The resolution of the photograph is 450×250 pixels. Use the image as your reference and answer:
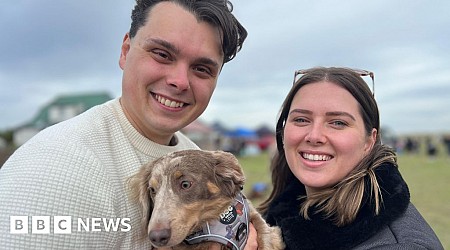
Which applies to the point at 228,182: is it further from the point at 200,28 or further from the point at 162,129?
the point at 200,28

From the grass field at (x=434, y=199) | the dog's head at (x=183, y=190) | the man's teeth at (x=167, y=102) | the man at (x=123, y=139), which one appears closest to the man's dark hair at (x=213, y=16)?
the man at (x=123, y=139)

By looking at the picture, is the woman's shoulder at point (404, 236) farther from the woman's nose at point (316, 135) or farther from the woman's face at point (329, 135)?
the woman's nose at point (316, 135)

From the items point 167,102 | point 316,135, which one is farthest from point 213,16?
point 316,135

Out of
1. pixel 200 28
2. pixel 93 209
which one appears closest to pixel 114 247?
pixel 93 209

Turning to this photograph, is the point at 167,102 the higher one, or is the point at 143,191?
the point at 167,102

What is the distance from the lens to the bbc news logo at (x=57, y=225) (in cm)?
253

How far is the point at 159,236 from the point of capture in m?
3.02

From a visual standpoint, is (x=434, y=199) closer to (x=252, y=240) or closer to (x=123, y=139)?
(x=252, y=240)

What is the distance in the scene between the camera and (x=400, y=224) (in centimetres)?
328

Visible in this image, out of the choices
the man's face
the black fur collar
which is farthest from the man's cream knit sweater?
the black fur collar

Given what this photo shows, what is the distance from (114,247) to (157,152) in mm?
923

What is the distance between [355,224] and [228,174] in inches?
41.6

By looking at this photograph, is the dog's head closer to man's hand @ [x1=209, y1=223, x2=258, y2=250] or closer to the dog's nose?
the dog's nose

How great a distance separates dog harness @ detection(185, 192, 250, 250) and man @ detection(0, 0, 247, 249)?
443 millimetres
